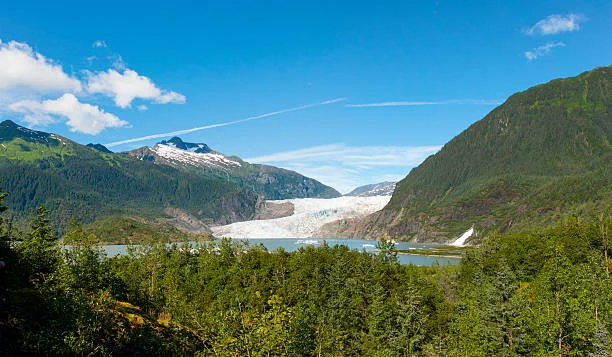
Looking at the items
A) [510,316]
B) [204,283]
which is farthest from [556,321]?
[204,283]

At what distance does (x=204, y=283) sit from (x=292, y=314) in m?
70.6

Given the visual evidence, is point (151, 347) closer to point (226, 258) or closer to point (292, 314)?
point (292, 314)

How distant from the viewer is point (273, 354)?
47.9 ft

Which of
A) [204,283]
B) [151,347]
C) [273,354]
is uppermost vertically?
[273,354]

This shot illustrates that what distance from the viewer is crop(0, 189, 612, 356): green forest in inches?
633

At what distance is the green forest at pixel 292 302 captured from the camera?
16078 millimetres

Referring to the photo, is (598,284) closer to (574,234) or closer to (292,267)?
(292,267)

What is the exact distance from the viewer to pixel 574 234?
100m

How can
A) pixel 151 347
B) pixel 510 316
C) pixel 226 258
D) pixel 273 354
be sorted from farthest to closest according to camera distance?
pixel 226 258, pixel 510 316, pixel 151 347, pixel 273 354

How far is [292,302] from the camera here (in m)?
73.4

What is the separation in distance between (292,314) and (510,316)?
28614 millimetres

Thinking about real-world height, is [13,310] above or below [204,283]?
above

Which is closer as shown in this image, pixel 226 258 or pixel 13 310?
pixel 13 310

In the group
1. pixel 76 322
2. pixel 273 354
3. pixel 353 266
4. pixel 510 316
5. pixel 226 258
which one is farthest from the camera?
pixel 226 258
